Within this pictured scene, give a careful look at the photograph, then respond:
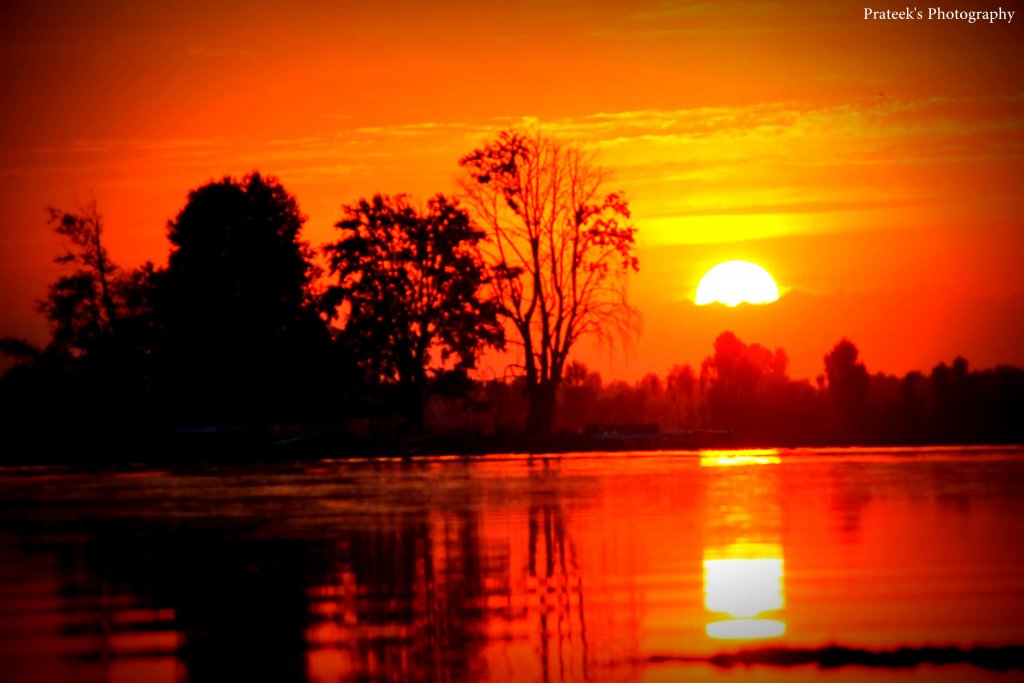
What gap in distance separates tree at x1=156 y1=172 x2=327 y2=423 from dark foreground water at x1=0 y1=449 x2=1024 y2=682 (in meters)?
45.5

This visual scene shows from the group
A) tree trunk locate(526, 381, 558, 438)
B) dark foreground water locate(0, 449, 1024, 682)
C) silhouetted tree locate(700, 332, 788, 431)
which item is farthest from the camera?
silhouetted tree locate(700, 332, 788, 431)

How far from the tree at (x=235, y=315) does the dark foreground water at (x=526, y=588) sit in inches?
1790

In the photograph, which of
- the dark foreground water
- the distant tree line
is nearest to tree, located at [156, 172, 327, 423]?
the distant tree line

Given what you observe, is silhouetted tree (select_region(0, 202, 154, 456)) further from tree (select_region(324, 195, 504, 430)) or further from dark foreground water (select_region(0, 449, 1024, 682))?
dark foreground water (select_region(0, 449, 1024, 682))

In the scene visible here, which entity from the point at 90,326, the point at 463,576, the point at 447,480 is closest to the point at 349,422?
the point at 90,326

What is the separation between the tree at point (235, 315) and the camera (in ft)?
265

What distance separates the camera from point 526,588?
1731cm

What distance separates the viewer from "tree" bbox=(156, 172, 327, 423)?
8069cm

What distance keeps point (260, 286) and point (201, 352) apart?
16.1 ft

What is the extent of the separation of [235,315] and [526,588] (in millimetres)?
66000

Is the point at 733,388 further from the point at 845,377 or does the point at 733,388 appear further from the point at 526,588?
the point at 526,588

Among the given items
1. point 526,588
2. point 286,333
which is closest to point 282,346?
point 286,333

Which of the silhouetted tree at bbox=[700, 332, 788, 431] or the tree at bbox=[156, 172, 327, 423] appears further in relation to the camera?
the silhouetted tree at bbox=[700, 332, 788, 431]

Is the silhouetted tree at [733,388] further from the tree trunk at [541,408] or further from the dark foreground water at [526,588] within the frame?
the dark foreground water at [526,588]
